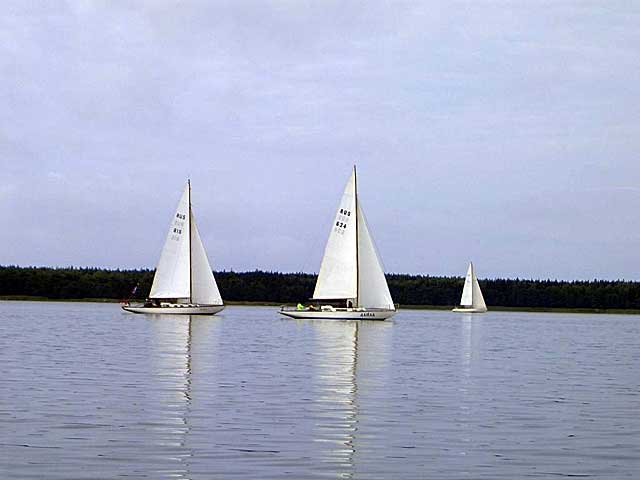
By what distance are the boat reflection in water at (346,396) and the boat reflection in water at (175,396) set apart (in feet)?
8.66

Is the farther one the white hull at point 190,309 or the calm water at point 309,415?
the white hull at point 190,309

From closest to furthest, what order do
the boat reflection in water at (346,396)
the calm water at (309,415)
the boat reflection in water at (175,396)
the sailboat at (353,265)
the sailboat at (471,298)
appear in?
1. the calm water at (309,415)
2. the boat reflection in water at (175,396)
3. the boat reflection in water at (346,396)
4. the sailboat at (353,265)
5. the sailboat at (471,298)

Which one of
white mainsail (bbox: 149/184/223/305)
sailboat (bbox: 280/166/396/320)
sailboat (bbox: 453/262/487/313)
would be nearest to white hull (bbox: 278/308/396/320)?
sailboat (bbox: 280/166/396/320)

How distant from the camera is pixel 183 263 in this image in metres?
103

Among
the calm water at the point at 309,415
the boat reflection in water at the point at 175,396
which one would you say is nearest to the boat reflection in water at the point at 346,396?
the calm water at the point at 309,415

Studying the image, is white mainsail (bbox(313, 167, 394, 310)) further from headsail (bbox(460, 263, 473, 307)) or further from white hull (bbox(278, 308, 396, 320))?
headsail (bbox(460, 263, 473, 307))

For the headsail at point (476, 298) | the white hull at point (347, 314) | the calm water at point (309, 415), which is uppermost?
the headsail at point (476, 298)

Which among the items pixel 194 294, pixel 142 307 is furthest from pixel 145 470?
pixel 142 307

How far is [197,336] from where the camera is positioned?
222ft

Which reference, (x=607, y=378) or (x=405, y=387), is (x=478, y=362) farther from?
(x=405, y=387)

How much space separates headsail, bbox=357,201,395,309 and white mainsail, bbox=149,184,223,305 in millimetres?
15416

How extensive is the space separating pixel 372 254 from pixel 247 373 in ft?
186

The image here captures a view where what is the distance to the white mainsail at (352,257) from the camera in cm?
9531

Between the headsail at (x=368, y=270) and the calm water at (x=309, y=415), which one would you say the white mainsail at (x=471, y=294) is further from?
the calm water at (x=309, y=415)
